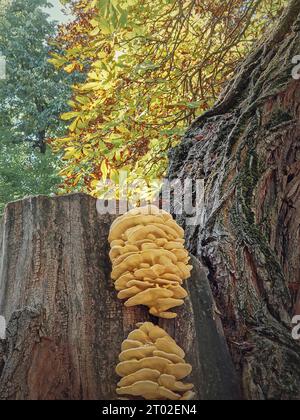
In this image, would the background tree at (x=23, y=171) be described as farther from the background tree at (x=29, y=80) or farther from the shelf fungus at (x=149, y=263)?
the shelf fungus at (x=149, y=263)

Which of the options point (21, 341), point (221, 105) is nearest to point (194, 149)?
point (221, 105)

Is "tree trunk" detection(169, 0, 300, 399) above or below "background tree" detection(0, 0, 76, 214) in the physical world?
below

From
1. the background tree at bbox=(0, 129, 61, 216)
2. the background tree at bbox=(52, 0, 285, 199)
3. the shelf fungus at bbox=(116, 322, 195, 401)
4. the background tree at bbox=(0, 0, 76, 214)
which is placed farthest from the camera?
the background tree at bbox=(0, 0, 76, 214)

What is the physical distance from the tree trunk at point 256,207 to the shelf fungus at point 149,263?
26 cm

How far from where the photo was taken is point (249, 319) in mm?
1759

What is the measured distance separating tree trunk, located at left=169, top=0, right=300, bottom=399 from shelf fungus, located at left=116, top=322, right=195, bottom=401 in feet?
0.82

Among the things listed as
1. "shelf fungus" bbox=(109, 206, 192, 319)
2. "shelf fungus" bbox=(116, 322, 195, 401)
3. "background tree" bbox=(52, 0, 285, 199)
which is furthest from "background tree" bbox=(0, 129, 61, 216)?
"shelf fungus" bbox=(116, 322, 195, 401)

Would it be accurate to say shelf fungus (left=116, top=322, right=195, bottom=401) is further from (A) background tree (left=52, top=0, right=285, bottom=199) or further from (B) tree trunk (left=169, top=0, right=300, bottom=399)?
(A) background tree (left=52, top=0, right=285, bottom=199)

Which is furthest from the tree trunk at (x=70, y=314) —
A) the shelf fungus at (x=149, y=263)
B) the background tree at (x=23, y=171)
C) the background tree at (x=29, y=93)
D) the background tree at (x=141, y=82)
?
the background tree at (x=29, y=93)

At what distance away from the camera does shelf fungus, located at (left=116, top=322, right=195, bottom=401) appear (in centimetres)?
146

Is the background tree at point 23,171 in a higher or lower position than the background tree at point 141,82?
higher

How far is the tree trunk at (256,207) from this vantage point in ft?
5.45

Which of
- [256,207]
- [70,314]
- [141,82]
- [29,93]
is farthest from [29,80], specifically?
[70,314]
